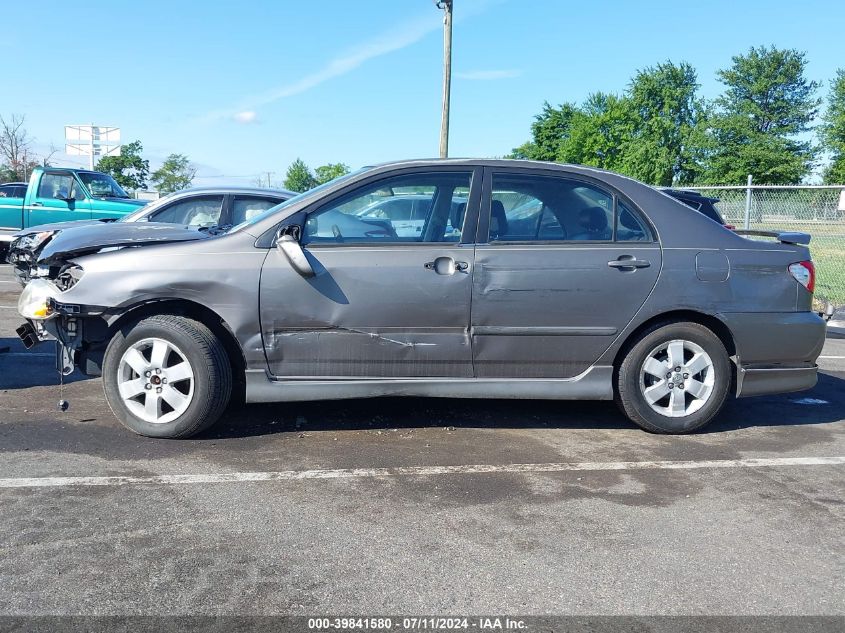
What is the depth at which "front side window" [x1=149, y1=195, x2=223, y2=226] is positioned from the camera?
8.89 m

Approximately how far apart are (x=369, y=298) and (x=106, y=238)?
6.09ft

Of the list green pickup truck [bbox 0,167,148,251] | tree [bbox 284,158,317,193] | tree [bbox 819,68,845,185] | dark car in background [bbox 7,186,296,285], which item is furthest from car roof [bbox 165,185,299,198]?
tree [bbox 284,158,317,193]

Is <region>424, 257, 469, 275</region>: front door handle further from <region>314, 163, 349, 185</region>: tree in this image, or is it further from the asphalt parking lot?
<region>314, 163, 349, 185</region>: tree

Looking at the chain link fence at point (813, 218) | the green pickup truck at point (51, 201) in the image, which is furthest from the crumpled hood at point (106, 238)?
the green pickup truck at point (51, 201)

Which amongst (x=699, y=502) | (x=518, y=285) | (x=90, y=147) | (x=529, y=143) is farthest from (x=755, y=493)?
(x=529, y=143)

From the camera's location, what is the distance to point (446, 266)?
4.79m

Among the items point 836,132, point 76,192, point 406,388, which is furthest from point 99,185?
point 836,132

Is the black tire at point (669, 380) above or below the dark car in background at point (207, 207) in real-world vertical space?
below

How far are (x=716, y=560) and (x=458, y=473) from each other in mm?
1472

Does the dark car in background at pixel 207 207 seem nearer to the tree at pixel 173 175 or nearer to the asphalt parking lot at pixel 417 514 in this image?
the asphalt parking lot at pixel 417 514

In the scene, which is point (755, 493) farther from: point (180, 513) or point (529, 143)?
point (529, 143)

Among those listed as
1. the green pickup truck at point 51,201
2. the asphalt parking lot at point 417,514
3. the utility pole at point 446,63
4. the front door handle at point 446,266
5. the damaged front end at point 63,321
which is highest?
the utility pole at point 446,63

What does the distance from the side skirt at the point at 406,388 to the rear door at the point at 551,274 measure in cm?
7

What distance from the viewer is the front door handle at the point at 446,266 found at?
478cm
